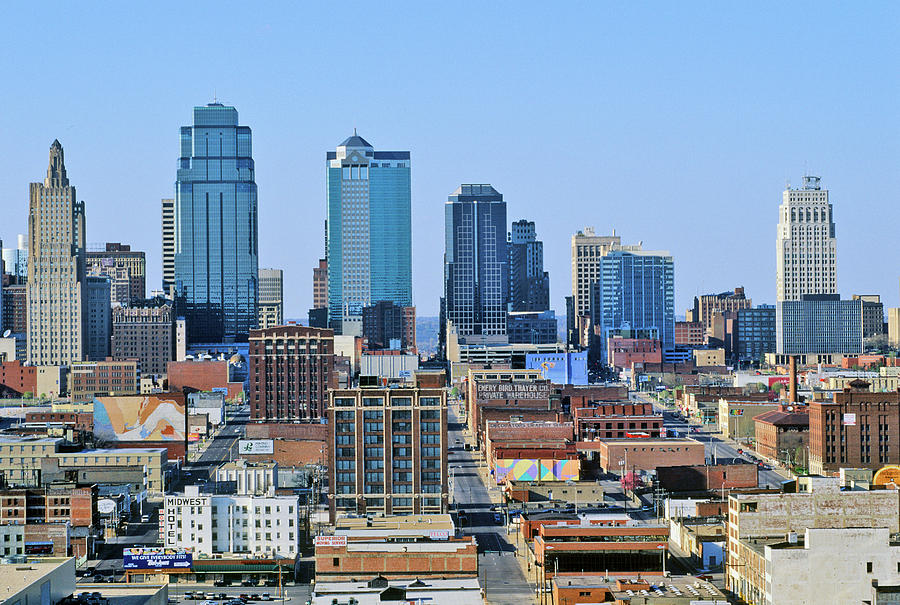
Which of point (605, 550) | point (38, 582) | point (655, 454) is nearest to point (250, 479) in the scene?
point (605, 550)

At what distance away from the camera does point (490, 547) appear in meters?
141

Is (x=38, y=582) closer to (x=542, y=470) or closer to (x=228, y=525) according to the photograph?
(x=228, y=525)

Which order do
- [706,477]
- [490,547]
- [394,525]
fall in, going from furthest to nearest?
[706,477]
[490,547]
[394,525]

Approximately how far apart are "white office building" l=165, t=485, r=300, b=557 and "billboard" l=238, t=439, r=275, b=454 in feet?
180

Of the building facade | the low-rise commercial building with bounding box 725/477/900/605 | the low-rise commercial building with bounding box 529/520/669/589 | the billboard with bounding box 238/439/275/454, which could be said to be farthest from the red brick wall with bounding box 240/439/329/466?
the low-rise commercial building with bounding box 725/477/900/605

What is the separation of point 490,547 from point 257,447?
5565cm

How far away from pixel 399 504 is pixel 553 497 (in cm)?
3244

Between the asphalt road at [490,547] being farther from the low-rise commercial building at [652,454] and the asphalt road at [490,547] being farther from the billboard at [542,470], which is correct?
the low-rise commercial building at [652,454]

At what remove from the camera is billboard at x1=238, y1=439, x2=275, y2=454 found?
621 ft

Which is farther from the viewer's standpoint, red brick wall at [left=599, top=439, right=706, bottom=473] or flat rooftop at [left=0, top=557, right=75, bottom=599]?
red brick wall at [left=599, top=439, right=706, bottom=473]

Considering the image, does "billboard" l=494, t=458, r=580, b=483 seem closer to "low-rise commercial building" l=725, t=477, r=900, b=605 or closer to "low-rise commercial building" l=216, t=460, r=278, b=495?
"low-rise commercial building" l=216, t=460, r=278, b=495

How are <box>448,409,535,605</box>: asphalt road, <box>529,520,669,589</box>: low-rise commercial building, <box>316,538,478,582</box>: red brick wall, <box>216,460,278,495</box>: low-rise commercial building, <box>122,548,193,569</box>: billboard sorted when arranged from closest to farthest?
<box>316,538,478,582</box>: red brick wall, <box>448,409,535,605</box>: asphalt road, <box>529,520,669,589</box>: low-rise commercial building, <box>122,548,193,569</box>: billboard, <box>216,460,278,495</box>: low-rise commercial building

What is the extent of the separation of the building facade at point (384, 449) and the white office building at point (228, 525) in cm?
803

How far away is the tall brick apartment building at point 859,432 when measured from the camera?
191m
